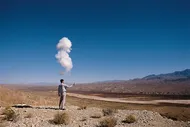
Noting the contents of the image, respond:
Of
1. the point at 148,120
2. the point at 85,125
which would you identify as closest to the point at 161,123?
the point at 148,120

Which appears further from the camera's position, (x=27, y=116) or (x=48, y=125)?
(x=27, y=116)

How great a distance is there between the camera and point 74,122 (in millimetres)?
14156

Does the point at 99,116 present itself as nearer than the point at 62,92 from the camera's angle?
Yes

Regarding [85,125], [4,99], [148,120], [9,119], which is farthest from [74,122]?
[4,99]

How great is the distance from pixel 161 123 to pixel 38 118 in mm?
7195

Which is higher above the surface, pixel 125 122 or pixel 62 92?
pixel 62 92

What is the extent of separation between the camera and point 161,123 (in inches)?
603

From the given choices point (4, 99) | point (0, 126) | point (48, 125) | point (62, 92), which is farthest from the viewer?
point (4, 99)

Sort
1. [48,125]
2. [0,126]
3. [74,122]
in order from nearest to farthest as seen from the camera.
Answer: [0,126] < [48,125] < [74,122]

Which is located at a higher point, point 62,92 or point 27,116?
point 62,92

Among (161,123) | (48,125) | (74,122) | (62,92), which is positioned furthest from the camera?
(62,92)

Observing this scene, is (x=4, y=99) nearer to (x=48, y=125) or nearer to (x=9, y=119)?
(x=9, y=119)

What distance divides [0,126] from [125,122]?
22.3 feet

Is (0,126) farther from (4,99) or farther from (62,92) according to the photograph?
(4,99)
